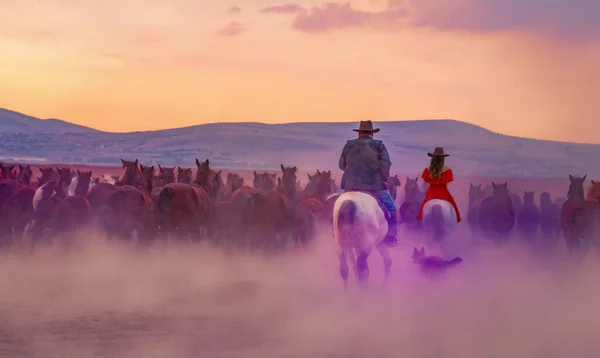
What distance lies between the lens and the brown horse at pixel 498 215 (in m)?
23.1

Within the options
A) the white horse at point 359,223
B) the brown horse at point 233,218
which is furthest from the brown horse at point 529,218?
the white horse at point 359,223

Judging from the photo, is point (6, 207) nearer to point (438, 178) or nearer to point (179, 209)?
point (179, 209)

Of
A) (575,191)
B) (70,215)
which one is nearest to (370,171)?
(70,215)

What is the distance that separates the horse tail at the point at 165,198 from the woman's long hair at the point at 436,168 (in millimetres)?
6783

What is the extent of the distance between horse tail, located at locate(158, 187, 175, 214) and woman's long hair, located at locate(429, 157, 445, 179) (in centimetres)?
678

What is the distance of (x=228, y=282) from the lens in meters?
13.2

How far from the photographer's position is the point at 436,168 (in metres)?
14.5

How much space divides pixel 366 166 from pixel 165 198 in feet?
26.7

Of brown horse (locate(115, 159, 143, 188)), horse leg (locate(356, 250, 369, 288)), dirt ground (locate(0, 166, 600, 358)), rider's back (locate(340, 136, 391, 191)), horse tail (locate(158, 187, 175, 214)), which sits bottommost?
dirt ground (locate(0, 166, 600, 358))

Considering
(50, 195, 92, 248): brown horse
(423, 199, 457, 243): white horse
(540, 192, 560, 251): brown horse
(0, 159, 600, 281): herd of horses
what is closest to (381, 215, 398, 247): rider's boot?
(423, 199, 457, 243): white horse

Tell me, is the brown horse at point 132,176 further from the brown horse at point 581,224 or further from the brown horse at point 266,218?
the brown horse at point 581,224

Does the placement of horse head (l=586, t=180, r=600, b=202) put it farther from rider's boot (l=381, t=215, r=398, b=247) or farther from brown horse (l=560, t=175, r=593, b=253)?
rider's boot (l=381, t=215, r=398, b=247)

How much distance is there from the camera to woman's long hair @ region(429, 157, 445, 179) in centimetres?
1437

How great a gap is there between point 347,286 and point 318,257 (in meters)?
4.48
